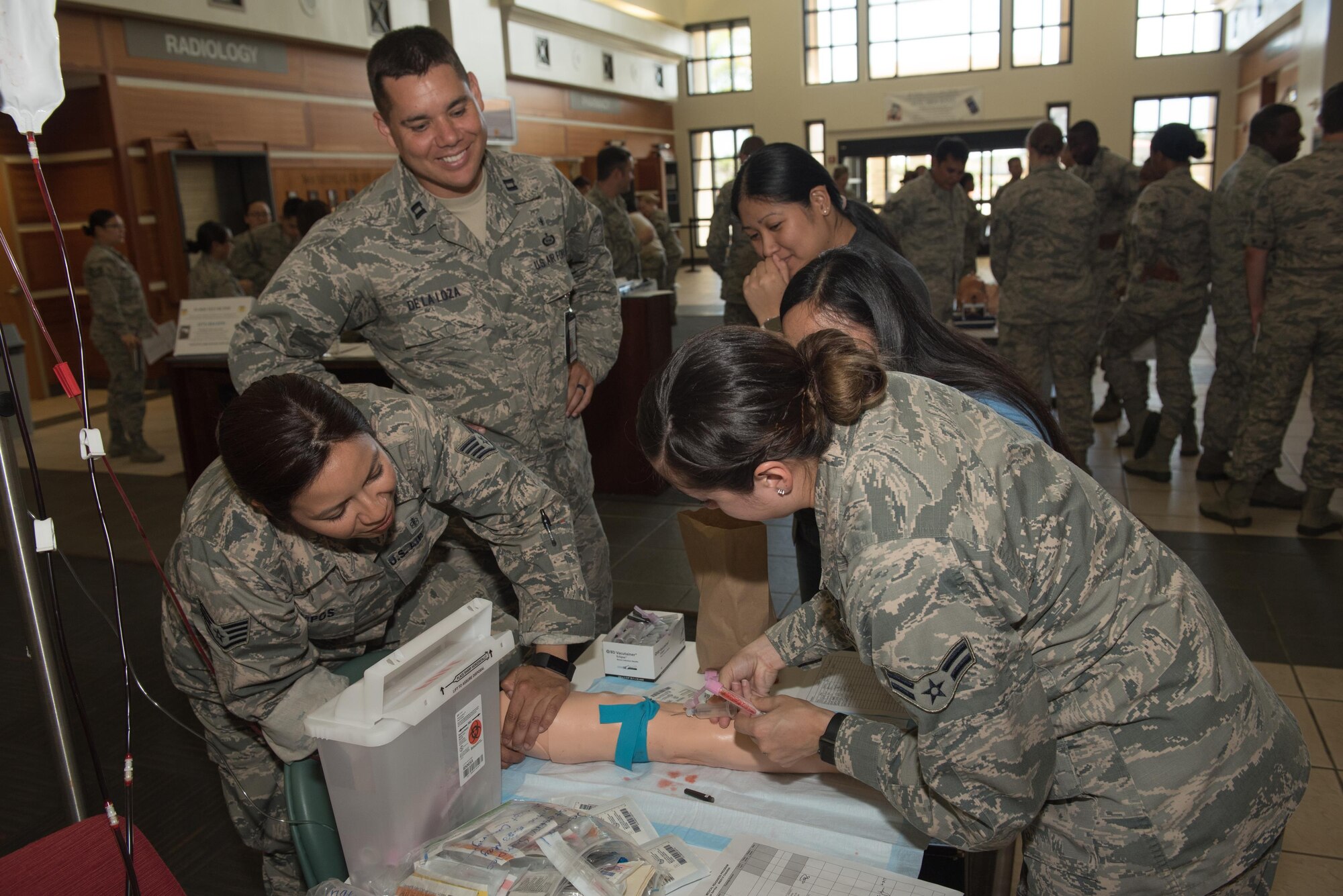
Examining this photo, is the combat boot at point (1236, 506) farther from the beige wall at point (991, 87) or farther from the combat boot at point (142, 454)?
the beige wall at point (991, 87)

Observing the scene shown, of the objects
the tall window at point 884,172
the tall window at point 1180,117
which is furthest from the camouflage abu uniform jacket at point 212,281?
the tall window at point 1180,117

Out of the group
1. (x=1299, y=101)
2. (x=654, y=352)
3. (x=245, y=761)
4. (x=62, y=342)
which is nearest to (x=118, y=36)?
(x=62, y=342)

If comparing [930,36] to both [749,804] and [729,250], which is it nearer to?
[729,250]

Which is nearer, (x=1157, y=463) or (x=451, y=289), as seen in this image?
(x=451, y=289)

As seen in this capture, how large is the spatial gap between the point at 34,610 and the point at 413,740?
687mm

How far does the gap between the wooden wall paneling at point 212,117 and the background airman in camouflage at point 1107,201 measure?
6.71 m

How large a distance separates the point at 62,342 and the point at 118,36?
97.7 inches

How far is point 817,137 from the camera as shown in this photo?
17297 mm

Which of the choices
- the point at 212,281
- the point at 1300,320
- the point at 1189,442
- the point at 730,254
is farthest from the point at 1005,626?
the point at 212,281

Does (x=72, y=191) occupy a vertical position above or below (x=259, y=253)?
above

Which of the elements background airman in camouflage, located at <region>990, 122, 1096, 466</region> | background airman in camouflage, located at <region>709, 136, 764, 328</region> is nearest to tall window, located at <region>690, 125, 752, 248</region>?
background airman in camouflage, located at <region>709, 136, 764, 328</region>

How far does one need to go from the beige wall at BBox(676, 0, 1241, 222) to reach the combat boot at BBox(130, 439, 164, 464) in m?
13.3

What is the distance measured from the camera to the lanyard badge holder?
50.4 inches

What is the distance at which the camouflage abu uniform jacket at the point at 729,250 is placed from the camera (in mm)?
5414
